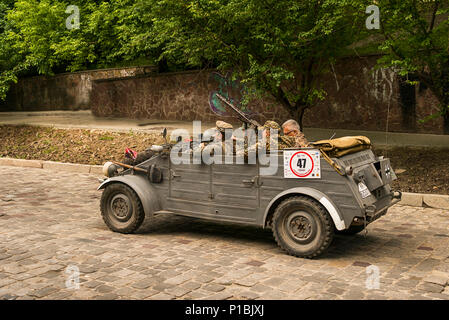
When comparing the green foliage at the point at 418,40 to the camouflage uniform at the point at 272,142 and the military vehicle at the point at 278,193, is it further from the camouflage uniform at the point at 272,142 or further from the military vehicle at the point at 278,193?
the camouflage uniform at the point at 272,142

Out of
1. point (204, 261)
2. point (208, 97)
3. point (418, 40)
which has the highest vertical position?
point (418, 40)

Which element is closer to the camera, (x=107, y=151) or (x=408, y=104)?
(x=107, y=151)

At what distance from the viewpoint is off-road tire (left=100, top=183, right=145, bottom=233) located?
7383 millimetres

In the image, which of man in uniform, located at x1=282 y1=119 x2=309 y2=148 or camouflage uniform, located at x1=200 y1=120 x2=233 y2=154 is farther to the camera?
camouflage uniform, located at x1=200 y1=120 x2=233 y2=154

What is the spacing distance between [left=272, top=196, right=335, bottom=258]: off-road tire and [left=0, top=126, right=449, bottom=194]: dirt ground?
4177mm

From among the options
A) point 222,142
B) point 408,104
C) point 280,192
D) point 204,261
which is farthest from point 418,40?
point 204,261

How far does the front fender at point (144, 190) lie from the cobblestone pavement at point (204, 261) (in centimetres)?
42

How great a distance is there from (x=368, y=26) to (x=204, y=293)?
25.4 feet

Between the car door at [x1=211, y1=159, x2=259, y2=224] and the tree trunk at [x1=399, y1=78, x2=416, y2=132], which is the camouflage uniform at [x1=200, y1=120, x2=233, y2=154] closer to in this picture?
the car door at [x1=211, y1=159, x2=259, y2=224]

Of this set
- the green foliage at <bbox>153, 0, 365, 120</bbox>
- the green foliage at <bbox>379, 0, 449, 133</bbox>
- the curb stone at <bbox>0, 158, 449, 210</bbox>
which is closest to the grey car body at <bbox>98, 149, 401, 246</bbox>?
the curb stone at <bbox>0, 158, 449, 210</bbox>

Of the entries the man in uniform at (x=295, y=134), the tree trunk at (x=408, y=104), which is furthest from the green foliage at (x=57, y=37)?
the man in uniform at (x=295, y=134)

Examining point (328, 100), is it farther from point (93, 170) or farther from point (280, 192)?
point (280, 192)

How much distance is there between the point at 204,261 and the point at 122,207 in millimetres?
1864

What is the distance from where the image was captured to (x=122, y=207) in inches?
298
